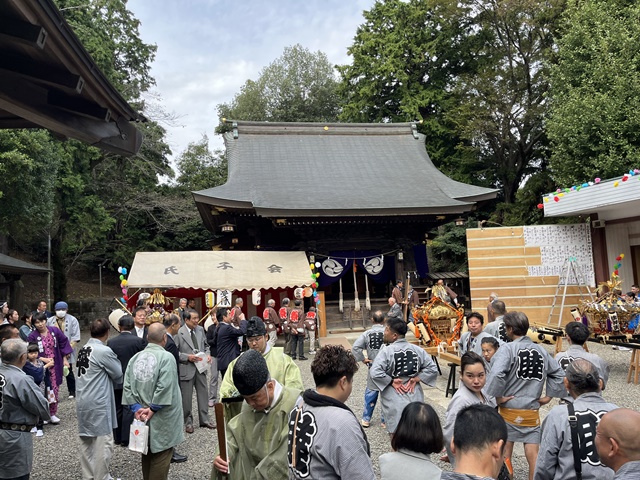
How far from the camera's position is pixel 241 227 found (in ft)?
52.3

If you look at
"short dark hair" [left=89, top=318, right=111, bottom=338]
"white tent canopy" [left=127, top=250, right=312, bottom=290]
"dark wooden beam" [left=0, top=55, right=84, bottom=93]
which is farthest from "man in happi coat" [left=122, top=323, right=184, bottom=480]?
"white tent canopy" [left=127, top=250, right=312, bottom=290]

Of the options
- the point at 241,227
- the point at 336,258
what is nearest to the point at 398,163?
the point at 336,258

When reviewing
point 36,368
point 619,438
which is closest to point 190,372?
point 36,368

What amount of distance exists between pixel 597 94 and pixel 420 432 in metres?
15.0

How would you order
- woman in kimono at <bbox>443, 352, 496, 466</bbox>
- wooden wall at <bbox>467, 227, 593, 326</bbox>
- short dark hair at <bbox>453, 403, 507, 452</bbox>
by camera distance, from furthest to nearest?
wooden wall at <bbox>467, 227, 593, 326</bbox>, woman in kimono at <bbox>443, 352, 496, 466</bbox>, short dark hair at <bbox>453, 403, 507, 452</bbox>

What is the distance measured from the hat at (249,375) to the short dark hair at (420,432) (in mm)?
671

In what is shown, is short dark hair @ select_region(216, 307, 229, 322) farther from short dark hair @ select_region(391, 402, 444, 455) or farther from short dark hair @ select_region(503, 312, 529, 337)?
short dark hair @ select_region(391, 402, 444, 455)

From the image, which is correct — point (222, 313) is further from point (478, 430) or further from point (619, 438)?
point (619, 438)

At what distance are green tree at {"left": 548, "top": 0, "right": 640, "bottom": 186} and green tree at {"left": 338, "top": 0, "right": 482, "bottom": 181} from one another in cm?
637

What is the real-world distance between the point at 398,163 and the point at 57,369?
44.6ft

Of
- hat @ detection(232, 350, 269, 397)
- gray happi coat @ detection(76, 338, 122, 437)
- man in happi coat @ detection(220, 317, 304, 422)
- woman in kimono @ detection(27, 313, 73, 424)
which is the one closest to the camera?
hat @ detection(232, 350, 269, 397)

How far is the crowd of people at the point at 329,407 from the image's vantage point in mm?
1856

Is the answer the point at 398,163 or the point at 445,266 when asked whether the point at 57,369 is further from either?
the point at 445,266

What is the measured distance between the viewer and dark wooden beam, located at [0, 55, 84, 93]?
2.72 metres
